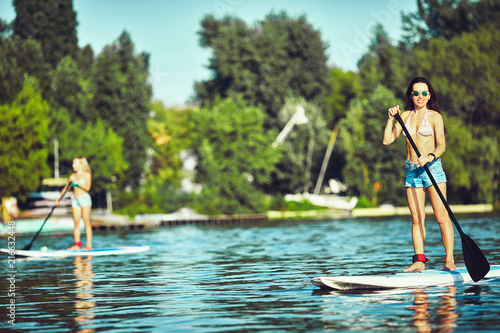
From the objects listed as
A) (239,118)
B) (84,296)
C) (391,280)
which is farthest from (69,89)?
(391,280)

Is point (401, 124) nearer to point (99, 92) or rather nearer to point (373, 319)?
Result: point (373, 319)

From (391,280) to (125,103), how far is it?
173 ft

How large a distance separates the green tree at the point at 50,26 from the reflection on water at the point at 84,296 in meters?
50.8

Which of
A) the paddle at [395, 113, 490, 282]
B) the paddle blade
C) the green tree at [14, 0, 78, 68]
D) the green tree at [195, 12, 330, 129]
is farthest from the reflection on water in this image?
the green tree at [195, 12, 330, 129]

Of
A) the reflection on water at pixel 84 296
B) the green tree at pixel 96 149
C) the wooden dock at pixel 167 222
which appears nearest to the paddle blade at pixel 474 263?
the reflection on water at pixel 84 296

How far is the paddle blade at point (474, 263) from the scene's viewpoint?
11008 millimetres

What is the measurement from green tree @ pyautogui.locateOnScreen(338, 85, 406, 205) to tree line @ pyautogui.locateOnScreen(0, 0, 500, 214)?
10 cm

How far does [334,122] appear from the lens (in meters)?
84.9

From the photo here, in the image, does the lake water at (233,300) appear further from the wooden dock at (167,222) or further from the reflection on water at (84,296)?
the wooden dock at (167,222)

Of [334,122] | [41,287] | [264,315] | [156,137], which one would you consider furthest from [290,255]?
[334,122]

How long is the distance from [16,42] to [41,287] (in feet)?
161

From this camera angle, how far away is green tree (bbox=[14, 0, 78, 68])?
216ft

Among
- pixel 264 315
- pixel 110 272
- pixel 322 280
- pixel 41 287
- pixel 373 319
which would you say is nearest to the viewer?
pixel 373 319

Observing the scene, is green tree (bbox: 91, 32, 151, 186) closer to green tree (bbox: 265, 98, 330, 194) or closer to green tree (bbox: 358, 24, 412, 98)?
green tree (bbox: 265, 98, 330, 194)
